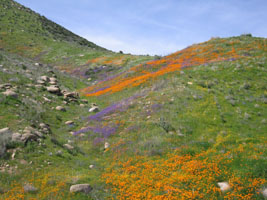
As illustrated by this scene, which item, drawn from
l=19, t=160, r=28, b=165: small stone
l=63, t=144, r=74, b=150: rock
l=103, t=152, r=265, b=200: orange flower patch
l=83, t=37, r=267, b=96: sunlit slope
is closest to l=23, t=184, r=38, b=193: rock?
l=19, t=160, r=28, b=165: small stone

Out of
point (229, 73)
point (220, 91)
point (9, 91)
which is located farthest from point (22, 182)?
point (229, 73)

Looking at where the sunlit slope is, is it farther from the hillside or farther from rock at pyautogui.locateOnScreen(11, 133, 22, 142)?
rock at pyautogui.locateOnScreen(11, 133, 22, 142)

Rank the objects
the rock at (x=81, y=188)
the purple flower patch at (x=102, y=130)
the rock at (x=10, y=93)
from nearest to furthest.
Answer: the rock at (x=81, y=188) → the purple flower patch at (x=102, y=130) → the rock at (x=10, y=93)

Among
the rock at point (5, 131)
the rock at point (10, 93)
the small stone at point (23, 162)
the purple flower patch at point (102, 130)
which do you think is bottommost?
the small stone at point (23, 162)

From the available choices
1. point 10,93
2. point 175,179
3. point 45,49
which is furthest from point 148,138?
point 45,49

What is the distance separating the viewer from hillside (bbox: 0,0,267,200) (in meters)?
7.60

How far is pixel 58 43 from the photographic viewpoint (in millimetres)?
60531

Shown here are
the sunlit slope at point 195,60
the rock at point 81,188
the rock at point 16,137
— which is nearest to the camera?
the rock at point 81,188

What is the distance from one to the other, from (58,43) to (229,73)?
5479 cm

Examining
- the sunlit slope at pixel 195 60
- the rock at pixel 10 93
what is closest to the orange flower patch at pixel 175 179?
the rock at pixel 10 93

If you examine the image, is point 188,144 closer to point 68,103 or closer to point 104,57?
point 68,103

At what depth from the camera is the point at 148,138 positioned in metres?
11.9

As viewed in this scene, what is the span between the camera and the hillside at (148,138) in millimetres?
7598

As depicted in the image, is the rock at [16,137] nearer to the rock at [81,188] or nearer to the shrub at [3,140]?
the shrub at [3,140]
